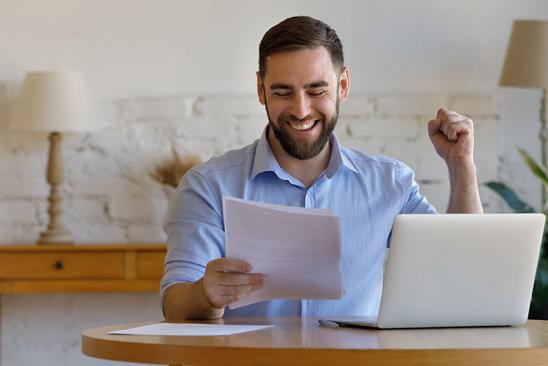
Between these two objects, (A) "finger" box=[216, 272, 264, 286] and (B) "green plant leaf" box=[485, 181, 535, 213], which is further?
(B) "green plant leaf" box=[485, 181, 535, 213]

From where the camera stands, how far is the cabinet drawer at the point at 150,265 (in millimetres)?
3671

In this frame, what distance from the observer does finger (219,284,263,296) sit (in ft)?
6.16

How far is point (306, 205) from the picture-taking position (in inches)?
91.4

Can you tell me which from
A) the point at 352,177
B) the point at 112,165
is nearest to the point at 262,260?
the point at 352,177

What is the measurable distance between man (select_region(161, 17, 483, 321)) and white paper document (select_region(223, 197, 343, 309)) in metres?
0.34

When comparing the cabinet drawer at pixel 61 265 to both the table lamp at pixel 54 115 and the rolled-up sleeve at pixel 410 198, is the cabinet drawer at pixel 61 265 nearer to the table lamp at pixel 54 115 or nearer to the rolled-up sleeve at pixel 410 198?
the table lamp at pixel 54 115

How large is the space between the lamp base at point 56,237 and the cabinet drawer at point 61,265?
0.13 m

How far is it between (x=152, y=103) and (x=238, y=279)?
2228mm

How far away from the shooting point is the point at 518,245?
180 cm

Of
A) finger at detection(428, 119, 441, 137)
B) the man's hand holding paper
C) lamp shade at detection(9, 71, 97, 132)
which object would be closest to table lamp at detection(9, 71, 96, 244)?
lamp shade at detection(9, 71, 97, 132)

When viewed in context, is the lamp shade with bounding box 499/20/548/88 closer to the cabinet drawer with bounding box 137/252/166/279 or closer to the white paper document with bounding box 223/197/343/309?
the cabinet drawer with bounding box 137/252/166/279

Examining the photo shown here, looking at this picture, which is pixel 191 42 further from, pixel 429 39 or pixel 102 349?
pixel 102 349

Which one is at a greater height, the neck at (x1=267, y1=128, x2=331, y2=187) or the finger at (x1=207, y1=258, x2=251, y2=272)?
the neck at (x1=267, y1=128, x2=331, y2=187)

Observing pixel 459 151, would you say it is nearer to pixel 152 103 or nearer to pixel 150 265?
pixel 150 265
